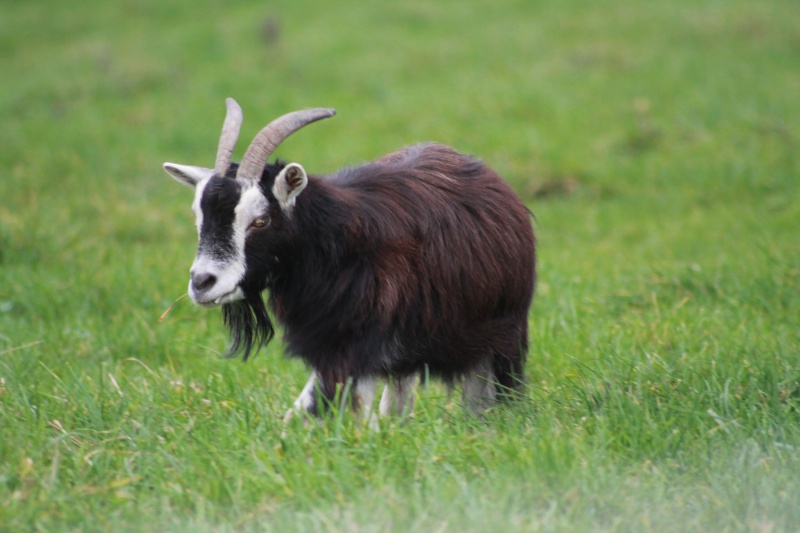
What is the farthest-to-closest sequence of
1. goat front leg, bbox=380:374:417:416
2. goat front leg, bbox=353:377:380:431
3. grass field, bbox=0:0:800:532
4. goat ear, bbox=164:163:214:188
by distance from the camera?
goat front leg, bbox=380:374:417:416
goat ear, bbox=164:163:214:188
goat front leg, bbox=353:377:380:431
grass field, bbox=0:0:800:532

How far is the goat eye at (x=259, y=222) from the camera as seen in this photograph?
4094mm

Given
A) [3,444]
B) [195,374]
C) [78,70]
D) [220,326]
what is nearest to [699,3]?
[78,70]

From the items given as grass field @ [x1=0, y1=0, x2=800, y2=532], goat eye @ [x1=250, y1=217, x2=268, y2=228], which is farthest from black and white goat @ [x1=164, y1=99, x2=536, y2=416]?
grass field @ [x1=0, y1=0, x2=800, y2=532]

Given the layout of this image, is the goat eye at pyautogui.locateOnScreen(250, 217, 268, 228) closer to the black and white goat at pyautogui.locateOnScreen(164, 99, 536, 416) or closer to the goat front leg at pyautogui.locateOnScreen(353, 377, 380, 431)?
the black and white goat at pyautogui.locateOnScreen(164, 99, 536, 416)

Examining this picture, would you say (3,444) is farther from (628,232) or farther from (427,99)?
(427,99)

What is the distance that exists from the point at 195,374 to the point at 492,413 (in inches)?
75.4

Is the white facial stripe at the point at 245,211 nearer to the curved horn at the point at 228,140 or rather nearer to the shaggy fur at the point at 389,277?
the shaggy fur at the point at 389,277

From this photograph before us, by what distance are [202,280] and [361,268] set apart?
72 centimetres

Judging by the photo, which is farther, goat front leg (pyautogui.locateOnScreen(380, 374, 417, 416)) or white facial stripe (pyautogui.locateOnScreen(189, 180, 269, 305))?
goat front leg (pyautogui.locateOnScreen(380, 374, 417, 416))

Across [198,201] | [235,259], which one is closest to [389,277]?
[235,259]

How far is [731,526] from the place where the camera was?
3.34m

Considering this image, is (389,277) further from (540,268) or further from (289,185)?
(540,268)

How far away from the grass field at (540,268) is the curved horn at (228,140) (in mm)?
1099

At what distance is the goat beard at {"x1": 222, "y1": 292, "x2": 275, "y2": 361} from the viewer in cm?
457
